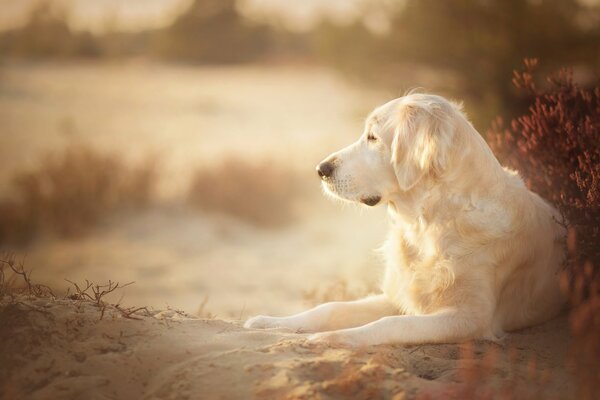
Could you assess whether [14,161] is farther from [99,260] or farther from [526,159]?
[526,159]

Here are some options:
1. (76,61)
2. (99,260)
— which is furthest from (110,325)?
(76,61)

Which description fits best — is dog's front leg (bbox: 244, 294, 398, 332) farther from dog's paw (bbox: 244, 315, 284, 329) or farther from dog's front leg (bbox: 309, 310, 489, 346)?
dog's front leg (bbox: 309, 310, 489, 346)

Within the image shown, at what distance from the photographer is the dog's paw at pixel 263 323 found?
3619 mm

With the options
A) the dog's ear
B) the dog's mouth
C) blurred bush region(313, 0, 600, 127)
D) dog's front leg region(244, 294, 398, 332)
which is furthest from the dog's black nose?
blurred bush region(313, 0, 600, 127)

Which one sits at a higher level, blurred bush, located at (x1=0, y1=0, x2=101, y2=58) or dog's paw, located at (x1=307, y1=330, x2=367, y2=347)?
blurred bush, located at (x1=0, y1=0, x2=101, y2=58)

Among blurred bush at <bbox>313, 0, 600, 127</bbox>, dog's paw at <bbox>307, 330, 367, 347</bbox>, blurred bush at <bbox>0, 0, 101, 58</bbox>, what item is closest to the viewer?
dog's paw at <bbox>307, 330, 367, 347</bbox>

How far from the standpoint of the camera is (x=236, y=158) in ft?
35.1

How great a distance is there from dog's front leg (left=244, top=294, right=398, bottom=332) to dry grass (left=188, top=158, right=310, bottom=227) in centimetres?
654

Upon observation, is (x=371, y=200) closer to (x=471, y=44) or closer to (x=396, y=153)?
(x=396, y=153)

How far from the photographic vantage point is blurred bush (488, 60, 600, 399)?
11.7 feet

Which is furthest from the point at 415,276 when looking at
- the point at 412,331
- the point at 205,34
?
the point at 205,34

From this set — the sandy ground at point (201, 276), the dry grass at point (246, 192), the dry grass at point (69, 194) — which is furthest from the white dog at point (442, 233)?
the dry grass at point (246, 192)

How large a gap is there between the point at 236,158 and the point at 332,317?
7280 millimetres

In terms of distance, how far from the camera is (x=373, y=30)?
43.2 ft
